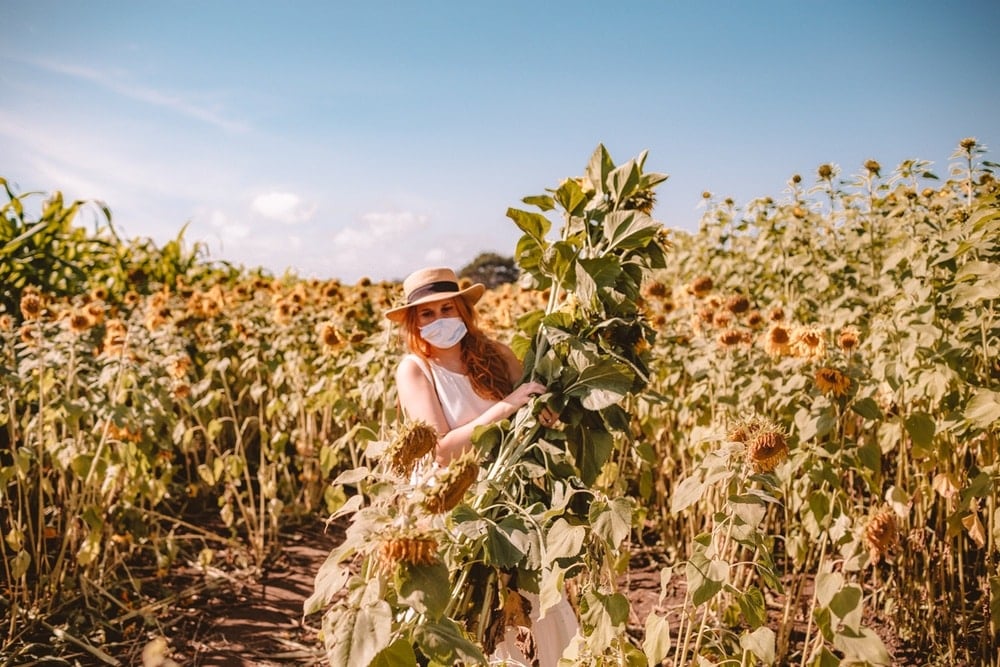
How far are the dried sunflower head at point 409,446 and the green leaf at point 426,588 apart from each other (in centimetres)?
19

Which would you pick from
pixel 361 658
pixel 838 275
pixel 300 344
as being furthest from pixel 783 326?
pixel 300 344

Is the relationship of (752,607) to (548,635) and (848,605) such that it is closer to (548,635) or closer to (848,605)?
(848,605)

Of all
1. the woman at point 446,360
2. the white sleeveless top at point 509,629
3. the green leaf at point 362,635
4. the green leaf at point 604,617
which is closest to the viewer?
the green leaf at point 362,635

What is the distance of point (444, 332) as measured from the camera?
2158 millimetres

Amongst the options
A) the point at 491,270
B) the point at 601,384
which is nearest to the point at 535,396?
the point at 601,384

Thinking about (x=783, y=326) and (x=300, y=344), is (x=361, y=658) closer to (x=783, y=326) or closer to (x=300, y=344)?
(x=783, y=326)

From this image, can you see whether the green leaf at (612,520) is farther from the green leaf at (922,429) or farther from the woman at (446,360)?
the green leaf at (922,429)

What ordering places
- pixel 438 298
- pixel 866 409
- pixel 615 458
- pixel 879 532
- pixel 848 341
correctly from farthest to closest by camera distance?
1. pixel 615 458
2. pixel 848 341
3. pixel 438 298
4. pixel 866 409
5. pixel 879 532

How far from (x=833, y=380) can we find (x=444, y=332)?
1164 mm

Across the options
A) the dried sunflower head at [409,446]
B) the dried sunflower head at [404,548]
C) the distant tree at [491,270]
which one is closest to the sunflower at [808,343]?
the dried sunflower head at [409,446]

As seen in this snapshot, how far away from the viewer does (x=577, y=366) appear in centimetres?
173

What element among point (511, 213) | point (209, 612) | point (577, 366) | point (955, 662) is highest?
point (511, 213)

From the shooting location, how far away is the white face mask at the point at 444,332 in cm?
216

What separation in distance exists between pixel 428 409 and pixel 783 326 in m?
1.41
